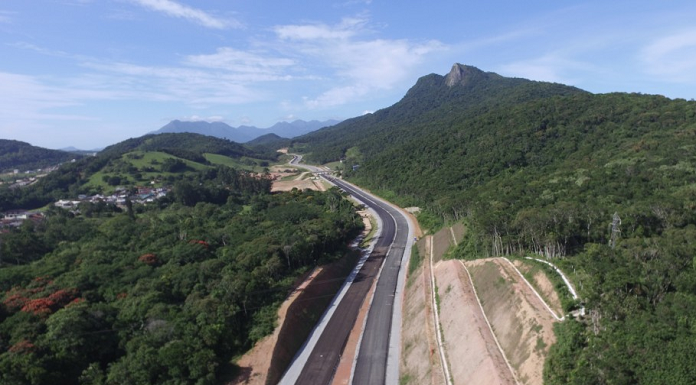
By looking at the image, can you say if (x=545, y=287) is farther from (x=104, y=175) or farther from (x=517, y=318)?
(x=104, y=175)

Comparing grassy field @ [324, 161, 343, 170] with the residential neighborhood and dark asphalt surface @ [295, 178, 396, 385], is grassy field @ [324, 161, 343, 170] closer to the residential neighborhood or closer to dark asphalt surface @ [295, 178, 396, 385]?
the residential neighborhood

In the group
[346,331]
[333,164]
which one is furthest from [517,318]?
[333,164]

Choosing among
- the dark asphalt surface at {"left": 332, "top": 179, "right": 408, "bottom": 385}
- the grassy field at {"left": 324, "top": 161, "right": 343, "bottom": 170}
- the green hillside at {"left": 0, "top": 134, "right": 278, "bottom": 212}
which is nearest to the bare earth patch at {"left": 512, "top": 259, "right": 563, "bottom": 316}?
the dark asphalt surface at {"left": 332, "top": 179, "right": 408, "bottom": 385}

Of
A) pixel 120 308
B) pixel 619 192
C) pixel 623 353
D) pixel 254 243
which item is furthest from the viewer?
pixel 254 243

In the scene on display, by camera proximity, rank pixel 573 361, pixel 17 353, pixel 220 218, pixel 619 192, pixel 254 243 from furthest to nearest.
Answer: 1. pixel 220 218
2. pixel 254 243
3. pixel 619 192
4. pixel 17 353
5. pixel 573 361

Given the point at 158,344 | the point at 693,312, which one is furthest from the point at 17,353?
the point at 693,312

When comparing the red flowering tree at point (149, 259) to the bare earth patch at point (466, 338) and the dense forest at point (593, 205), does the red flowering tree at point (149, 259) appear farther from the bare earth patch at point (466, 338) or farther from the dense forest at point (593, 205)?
the dense forest at point (593, 205)

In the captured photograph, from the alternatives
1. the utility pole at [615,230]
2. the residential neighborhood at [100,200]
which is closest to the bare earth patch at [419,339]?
the utility pole at [615,230]

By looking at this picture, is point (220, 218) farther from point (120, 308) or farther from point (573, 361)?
point (573, 361)
